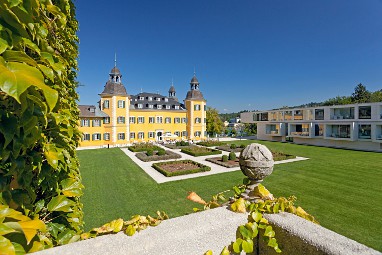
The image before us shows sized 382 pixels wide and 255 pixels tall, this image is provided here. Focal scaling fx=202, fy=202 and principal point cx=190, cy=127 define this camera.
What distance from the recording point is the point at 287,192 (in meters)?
11.4

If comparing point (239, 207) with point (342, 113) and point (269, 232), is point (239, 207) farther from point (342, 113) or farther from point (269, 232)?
point (342, 113)

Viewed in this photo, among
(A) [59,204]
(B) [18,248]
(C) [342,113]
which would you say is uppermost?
(C) [342,113]

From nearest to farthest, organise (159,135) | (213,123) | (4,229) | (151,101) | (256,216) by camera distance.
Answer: (4,229)
(256,216)
(159,135)
(151,101)
(213,123)

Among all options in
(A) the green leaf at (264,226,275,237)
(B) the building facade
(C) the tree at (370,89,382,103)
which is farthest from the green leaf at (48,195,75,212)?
(C) the tree at (370,89,382,103)

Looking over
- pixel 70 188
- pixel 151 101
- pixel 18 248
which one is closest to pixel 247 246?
pixel 18 248

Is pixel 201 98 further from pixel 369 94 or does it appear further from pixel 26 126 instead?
pixel 369 94

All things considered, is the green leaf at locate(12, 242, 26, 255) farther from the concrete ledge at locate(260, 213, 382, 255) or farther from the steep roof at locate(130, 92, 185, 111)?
the steep roof at locate(130, 92, 185, 111)

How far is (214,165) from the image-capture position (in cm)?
1911

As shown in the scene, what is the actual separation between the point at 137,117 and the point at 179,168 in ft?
76.3

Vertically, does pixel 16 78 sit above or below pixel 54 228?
above

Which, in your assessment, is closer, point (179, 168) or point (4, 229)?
point (4, 229)

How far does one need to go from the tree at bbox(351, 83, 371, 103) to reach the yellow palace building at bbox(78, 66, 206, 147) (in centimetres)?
6258

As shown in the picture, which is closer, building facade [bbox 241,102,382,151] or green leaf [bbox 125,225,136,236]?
green leaf [bbox 125,225,136,236]

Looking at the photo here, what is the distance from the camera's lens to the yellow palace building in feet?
113
